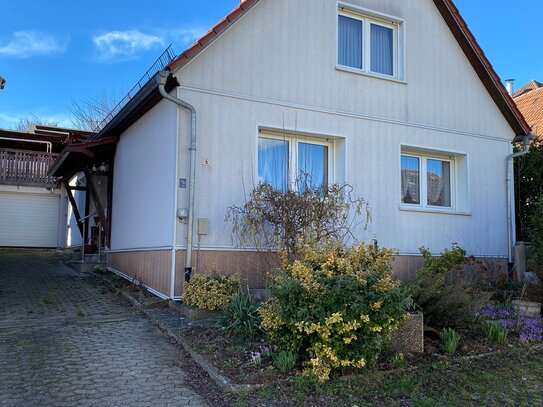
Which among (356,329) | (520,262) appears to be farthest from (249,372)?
(520,262)

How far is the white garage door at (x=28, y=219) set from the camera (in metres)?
20.1

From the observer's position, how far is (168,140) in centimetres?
859

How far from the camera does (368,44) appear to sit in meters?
10.4

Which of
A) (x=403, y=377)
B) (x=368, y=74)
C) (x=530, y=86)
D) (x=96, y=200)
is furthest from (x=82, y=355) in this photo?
(x=530, y=86)

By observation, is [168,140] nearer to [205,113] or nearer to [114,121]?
[205,113]

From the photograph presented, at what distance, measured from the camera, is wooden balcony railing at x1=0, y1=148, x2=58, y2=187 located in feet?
65.9

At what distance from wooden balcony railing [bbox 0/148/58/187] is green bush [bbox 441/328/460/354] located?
17.8 metres

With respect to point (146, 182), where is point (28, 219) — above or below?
below

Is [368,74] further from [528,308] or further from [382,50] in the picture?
[528,308]

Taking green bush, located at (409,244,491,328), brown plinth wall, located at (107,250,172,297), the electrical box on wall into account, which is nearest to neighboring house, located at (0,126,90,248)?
brown plinth wall, located at (107,250,172,297)

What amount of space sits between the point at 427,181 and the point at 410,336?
5747 mm

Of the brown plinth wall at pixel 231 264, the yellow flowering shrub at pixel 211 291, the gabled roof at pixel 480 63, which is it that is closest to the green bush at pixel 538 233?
the gabled roof at pixel 480 63

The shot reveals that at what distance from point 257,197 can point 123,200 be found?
15.2ft

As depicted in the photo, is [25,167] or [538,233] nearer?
[538,233]
